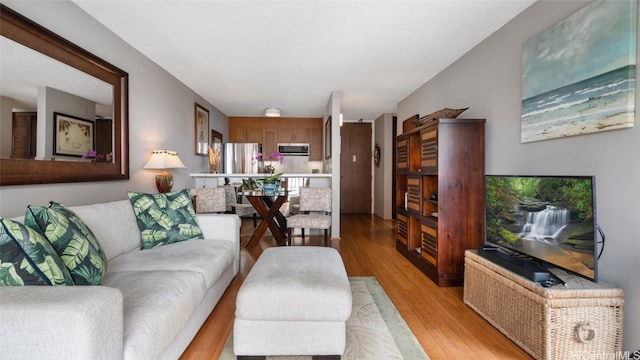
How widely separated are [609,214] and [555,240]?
0.34m

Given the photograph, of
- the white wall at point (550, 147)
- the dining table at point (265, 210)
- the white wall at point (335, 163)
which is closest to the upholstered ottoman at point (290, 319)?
the white wall at point (550, 147)

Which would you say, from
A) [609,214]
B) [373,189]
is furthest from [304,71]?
[373,189]

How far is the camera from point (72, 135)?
2.28m

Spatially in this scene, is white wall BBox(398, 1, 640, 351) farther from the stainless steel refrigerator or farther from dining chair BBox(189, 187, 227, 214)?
the stainless steel refrigerator

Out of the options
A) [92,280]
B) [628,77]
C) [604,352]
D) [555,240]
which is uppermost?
[628,77]

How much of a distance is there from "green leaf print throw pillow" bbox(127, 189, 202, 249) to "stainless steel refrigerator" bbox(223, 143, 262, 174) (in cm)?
395

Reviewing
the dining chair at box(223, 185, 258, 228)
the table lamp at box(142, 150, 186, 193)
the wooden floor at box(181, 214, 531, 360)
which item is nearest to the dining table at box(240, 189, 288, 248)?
the wooden floor at box(181, 214, 531, 360)

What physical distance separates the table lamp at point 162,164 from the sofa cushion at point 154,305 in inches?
67.0

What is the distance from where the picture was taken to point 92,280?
1.45 meters

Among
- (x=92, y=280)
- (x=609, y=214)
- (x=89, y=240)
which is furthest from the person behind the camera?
(x=609, y=214)

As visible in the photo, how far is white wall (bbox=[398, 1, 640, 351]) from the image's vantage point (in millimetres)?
1574

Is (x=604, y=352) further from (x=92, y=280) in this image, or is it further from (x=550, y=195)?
(x=92, y=280)

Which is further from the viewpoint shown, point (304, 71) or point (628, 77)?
point (304, 71)

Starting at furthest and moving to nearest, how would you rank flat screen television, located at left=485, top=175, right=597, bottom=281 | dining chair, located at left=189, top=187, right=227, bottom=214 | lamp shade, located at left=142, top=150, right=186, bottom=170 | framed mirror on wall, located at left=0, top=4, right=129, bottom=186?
1. dining chair, located at left=189, top=187, right=227, bottom=214
2. lamp shade, located at left=142, top=150, right=186, bottom=170
3. framed mirror on wall, located at left=0, top=4, right=129, bottom=186
4. flat screen television, located at left=485, top=175, right=597, bottom=281
